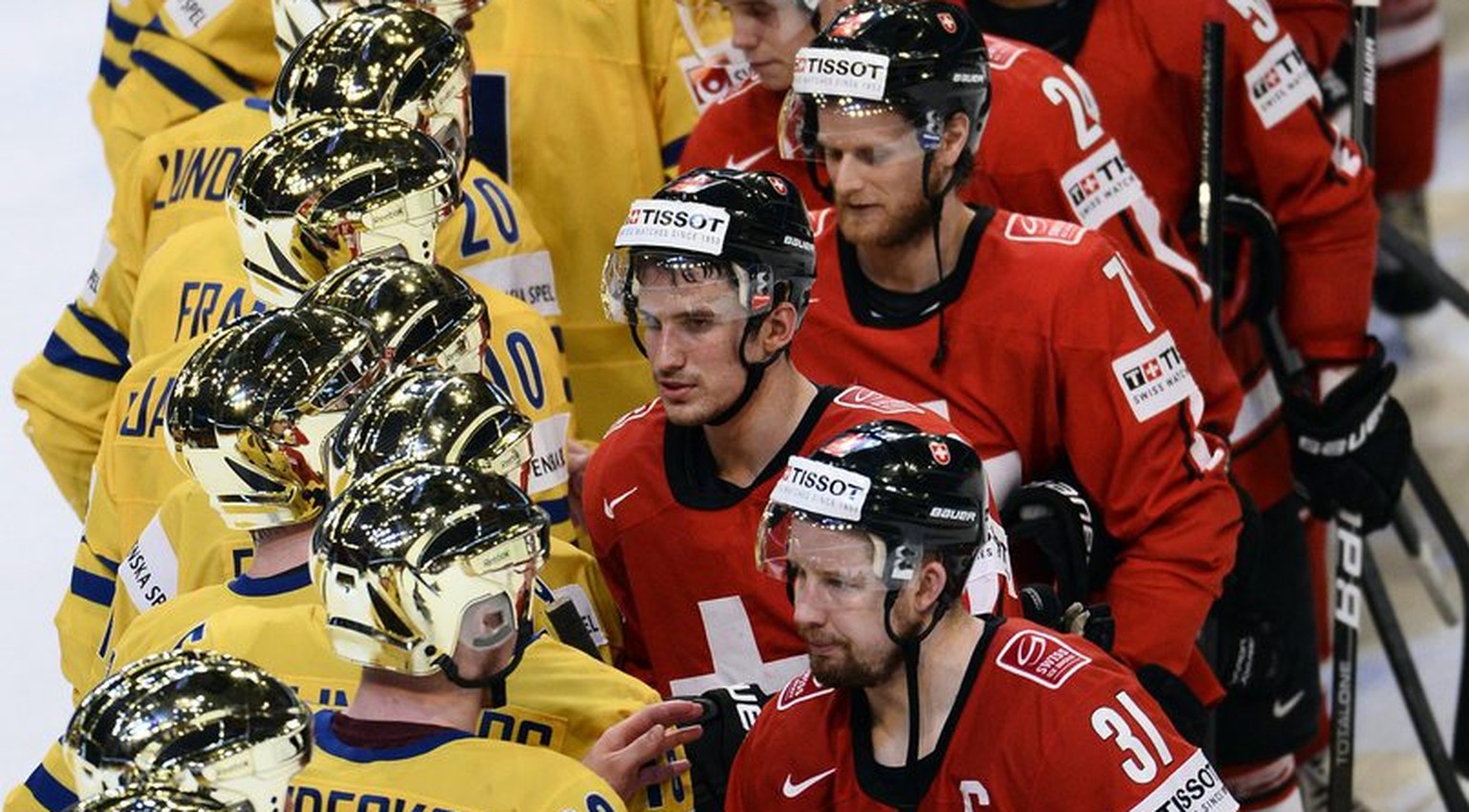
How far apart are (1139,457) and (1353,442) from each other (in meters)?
0.85

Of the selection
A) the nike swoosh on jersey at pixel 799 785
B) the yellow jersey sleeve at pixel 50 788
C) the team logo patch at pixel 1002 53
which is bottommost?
the nike swoosh on jersey at pixel 799 785

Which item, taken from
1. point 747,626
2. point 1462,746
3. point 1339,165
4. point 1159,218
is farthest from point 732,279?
point 1462,746

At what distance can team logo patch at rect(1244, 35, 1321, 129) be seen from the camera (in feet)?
14.1

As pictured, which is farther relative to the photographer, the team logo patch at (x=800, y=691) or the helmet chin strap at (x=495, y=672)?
the team logo patch at (x=800, y=691)

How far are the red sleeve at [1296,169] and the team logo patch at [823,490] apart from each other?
5.33 ft

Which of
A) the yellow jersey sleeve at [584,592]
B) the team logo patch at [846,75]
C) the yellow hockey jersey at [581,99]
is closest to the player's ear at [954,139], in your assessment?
the team logo patch at [846,75]

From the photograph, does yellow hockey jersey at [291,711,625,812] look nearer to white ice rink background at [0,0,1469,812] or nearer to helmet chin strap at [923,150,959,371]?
helmet chin strap at [923,150,959,371]

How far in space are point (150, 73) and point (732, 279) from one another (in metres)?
1.70

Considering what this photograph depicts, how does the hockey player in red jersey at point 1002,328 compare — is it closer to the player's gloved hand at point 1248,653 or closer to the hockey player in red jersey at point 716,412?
the hockey player in red jersey at point 716,412

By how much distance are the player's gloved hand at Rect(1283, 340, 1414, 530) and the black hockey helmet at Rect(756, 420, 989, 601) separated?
61.8 inches

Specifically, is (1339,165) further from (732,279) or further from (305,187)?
(305,187)

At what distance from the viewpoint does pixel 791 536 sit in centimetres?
288

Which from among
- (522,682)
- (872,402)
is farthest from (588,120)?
(522,682)

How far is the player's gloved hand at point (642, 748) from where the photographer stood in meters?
2.93
